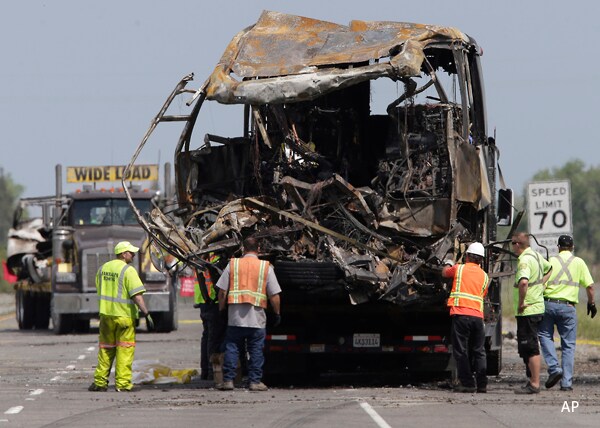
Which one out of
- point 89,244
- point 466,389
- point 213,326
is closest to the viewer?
point 466,389

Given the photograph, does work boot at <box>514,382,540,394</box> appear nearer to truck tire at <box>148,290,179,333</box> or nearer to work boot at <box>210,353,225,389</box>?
work boot at <box>210,353,225,389</box>

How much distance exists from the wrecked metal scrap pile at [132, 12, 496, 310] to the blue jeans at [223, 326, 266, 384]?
2.66 ft

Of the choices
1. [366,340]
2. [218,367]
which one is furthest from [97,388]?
[366,340]

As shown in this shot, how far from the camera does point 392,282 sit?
1543 centimetres

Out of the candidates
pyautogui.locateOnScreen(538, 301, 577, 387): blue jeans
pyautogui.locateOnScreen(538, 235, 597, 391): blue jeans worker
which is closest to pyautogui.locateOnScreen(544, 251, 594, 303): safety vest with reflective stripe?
pyautogui.locateOnScreen(538, 235, 597, 391): blue jeans worker

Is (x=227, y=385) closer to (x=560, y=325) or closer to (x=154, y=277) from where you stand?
(x=560, y=325)

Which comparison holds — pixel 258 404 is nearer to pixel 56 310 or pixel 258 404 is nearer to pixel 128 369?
pixel 128 369

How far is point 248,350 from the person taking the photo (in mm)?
16375

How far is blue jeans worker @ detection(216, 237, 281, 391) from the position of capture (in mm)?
15844

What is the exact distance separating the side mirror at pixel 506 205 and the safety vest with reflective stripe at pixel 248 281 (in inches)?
146

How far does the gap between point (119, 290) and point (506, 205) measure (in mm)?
4976

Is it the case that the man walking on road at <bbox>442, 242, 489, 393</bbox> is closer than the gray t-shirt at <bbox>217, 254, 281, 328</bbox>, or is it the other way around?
the man walking on road at <bbox>442, 242, 489, 393</bbox>

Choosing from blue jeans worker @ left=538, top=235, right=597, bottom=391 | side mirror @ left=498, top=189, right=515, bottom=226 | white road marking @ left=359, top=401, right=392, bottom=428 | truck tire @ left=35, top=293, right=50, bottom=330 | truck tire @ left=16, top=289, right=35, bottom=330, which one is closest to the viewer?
white road marking @ left=359, top=401, right=392, bottom=428

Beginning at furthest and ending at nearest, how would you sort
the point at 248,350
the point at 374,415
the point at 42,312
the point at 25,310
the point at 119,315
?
the point at 42,312 < the point at 25,310 < the point at 119,315 < the point at 248,350 < the point at 374,415
